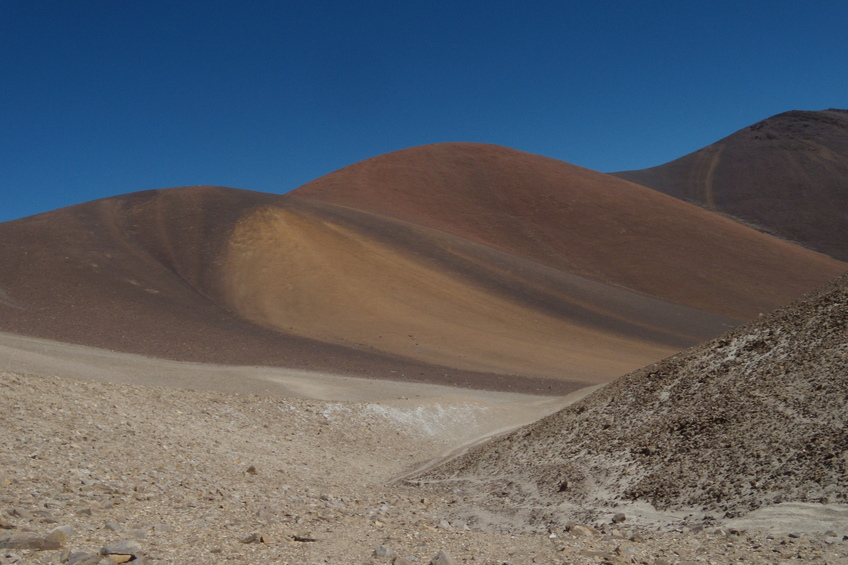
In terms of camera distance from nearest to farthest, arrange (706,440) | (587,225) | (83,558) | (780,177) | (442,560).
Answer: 1. (83,558)
2. (442,560)
3. (706,440)
4. (587,225)
5. (780,177)

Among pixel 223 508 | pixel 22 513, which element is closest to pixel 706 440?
pixel 223 508

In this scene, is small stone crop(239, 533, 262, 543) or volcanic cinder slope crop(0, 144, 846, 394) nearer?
small stone crop(239, 533, 262, 543)

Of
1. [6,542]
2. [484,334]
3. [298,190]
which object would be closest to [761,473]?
[6,542]

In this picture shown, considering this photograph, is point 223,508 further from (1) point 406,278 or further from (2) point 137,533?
(1) point 406,278

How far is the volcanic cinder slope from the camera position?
2377 cm

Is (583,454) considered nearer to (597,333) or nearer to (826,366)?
(826,366)

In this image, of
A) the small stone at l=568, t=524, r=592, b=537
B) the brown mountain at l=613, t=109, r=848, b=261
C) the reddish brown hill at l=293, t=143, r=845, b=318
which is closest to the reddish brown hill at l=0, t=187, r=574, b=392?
the small stone at l=568, t=524, r=592, b=537

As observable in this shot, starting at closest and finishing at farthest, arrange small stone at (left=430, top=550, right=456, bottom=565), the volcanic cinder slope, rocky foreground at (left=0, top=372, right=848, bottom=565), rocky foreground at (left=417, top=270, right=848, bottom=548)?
small stone at (left=430, top=550, right=456, bottom=565)
rocky foreground at (left=0, top=372, right=848, bottom=565)
rocky foreground at (left=417, top=270, right=848, bottom=548)
the volcanic cinder slope

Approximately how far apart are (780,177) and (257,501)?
298 ft

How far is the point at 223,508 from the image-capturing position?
18.4ft

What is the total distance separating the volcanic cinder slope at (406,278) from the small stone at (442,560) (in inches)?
655

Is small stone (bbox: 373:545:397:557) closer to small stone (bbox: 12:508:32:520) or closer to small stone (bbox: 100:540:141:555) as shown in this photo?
small stone (bbox: 100:540:141:555)

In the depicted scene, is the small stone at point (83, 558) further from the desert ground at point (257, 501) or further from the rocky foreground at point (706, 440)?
the rocky foreground at point (706, 440)

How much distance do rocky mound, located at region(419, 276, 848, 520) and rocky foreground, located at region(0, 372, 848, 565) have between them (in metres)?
0.60
